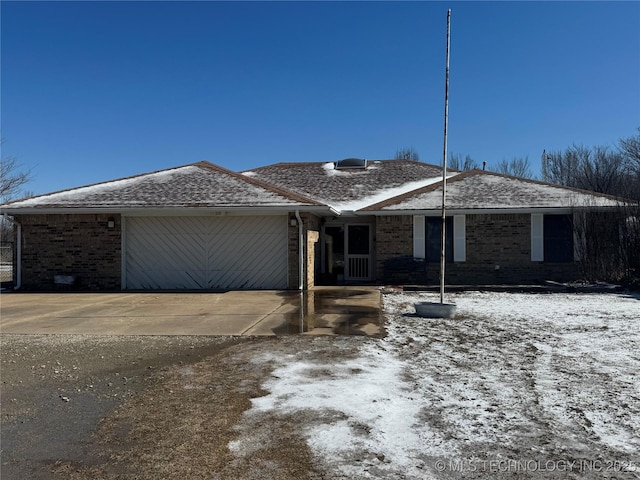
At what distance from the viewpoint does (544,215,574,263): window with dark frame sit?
50.0 feet

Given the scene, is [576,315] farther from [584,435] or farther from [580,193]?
[580,193]

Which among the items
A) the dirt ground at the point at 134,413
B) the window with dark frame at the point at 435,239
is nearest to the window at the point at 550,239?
the window with dark frame at the point at 435,239

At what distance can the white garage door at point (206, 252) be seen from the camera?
14.7 metres

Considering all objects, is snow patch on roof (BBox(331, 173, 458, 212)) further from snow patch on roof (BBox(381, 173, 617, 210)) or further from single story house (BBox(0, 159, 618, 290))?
snow patch on roof (BBox(381, 173, 617, 210))

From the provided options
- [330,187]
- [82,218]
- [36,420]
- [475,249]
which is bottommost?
[36,420]

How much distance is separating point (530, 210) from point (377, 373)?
38.2ft

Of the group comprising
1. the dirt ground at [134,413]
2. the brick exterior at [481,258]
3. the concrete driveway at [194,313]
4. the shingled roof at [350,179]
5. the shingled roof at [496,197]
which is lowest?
the dirt ground at [134,413]

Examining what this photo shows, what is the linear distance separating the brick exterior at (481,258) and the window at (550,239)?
16 centimetres

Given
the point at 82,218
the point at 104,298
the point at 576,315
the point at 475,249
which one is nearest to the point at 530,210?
the point at 475,249

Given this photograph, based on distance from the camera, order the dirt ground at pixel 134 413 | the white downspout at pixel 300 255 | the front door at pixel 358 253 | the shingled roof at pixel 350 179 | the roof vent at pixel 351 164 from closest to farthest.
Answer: the dirt ground at pixel 134 413, the white downspout at pixel 300 255, the front door at pixel 358 253, the shingled roof at pixel 350 179, the roof vent at pixel 351 164

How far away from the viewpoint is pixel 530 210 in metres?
15.0

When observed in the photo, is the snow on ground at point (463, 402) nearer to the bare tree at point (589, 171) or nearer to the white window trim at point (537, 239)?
the white window trim at point (537, 239)

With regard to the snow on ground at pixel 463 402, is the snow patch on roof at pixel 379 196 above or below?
above

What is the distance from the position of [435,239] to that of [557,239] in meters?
3.82
